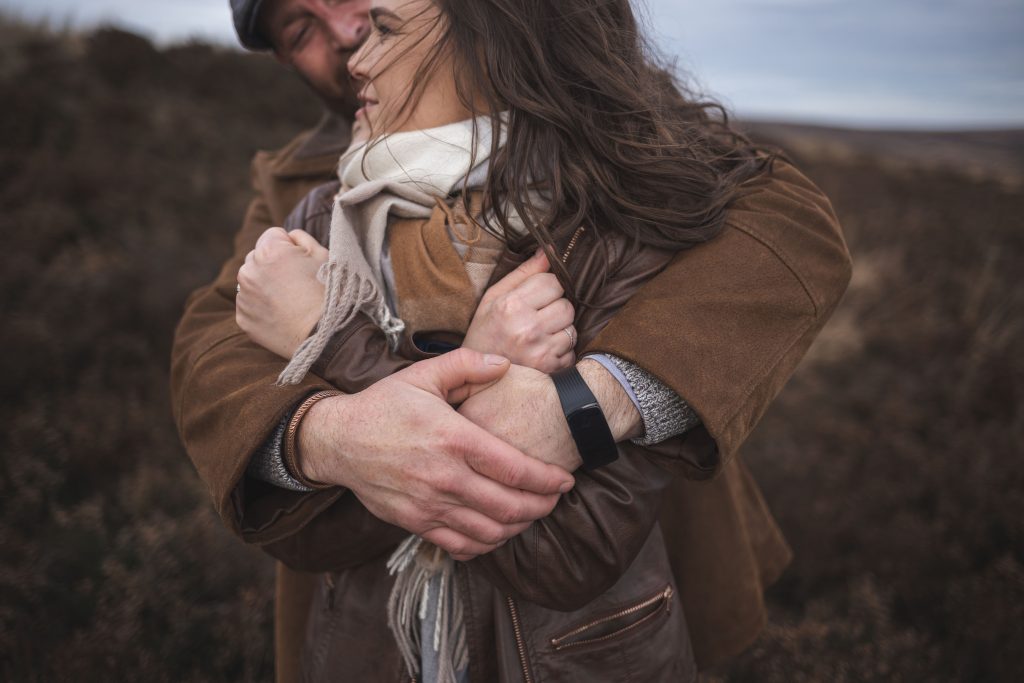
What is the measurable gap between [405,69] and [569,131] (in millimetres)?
458

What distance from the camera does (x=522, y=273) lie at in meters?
1.46

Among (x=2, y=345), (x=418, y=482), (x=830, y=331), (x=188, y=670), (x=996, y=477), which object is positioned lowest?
(x=830, y=331)

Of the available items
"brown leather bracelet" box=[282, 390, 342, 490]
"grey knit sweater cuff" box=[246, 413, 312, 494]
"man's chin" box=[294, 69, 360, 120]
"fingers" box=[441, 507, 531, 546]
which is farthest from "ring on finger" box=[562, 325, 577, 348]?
"man's chin" box=[294, 69, 360, 120]

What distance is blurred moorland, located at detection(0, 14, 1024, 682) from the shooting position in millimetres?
3182

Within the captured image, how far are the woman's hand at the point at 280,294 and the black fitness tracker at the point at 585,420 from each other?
63 centimetres

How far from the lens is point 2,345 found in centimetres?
439

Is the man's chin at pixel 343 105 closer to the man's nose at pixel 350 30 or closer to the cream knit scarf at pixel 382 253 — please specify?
the man's nose at pixel 350 30

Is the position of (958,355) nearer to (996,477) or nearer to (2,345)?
(996,477)

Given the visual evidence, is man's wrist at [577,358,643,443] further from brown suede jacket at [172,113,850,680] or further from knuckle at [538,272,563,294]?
knuckle at [538,272,563,294]

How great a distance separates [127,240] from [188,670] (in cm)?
460

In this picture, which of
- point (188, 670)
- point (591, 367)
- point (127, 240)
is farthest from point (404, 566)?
point (127, 240)

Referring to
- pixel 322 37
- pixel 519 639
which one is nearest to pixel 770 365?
pixel 519 639

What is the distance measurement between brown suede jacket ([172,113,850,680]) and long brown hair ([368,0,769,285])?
0.09 meters

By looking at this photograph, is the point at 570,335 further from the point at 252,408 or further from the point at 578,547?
the point at 252,408
